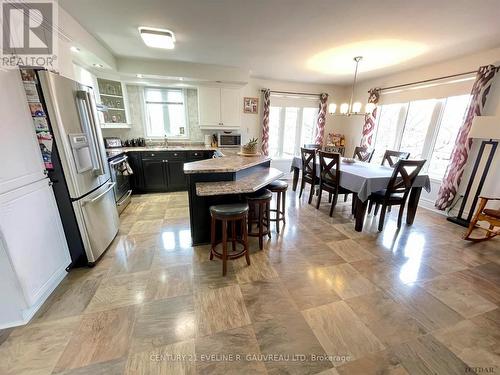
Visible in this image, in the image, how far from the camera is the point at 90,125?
6.84 feet

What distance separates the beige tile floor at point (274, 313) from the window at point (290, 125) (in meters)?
3.66

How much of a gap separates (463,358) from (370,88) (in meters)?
5.16

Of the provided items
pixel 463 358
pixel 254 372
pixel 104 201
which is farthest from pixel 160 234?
pixel 463 358

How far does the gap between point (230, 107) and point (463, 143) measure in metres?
4.30

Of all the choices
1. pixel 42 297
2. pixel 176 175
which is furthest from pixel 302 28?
pixel 42 297

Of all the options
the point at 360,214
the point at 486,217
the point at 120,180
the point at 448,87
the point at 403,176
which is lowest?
the point at 360,214

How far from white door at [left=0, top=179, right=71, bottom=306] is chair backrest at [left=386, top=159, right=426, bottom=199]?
380 cm

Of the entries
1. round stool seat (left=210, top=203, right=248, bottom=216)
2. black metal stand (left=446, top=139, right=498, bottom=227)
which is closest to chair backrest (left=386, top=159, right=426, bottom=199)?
black metal stand (left=446, top=139, right=498, bottom=227)

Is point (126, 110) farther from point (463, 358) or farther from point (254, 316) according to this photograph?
point (463, 358)

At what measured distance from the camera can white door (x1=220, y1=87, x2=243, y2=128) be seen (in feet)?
14.9

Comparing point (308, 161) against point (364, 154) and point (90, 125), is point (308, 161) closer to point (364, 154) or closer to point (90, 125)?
point (364, 154)

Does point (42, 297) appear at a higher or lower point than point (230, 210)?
lower

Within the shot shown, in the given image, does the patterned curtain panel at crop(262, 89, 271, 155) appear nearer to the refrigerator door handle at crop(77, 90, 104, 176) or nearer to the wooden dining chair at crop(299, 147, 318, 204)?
the wooden dining chair at crop(299, 147, 318, 204)

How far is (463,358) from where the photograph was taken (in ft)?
4.27
